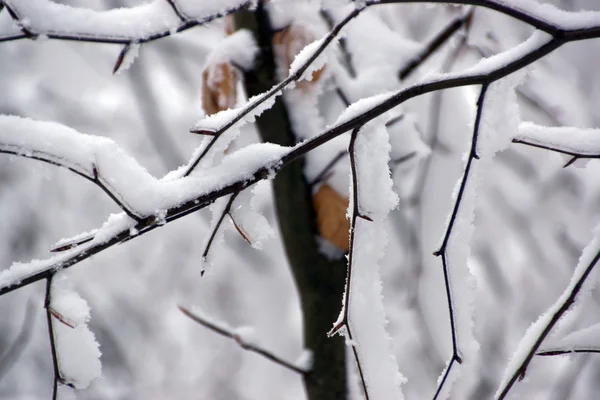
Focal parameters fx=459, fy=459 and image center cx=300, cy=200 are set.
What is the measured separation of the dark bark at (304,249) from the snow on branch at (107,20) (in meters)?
0.28

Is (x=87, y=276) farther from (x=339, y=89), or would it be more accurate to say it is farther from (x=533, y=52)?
(x=533, y=52)

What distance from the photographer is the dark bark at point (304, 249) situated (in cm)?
74

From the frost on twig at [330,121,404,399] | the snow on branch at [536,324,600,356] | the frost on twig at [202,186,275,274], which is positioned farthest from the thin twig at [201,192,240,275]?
the snow on branch at [536,324,600,356]

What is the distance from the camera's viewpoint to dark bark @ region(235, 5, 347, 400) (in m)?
0.74

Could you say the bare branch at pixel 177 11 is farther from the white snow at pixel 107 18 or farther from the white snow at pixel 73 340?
the white snow at pixel 73 340

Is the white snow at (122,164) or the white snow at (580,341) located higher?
the white snow at (122,164)

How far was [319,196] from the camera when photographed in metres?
0.76

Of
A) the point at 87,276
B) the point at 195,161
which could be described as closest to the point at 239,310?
A: the point at 87,276

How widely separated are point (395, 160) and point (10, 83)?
278 centimetres

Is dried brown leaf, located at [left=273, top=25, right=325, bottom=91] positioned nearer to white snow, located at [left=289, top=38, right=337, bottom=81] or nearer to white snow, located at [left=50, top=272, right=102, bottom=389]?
white snow, located at [left=289, top=38, right=337, bottom=81]

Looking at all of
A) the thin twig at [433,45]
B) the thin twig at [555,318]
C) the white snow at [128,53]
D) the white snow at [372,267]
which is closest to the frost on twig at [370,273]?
the white snow at [372,267]

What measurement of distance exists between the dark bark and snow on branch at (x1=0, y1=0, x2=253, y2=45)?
11.0 inches

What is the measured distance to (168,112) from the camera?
2803 mm

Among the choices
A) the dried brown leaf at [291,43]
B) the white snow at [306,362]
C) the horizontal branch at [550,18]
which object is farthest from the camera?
the white snow at [306,362]
